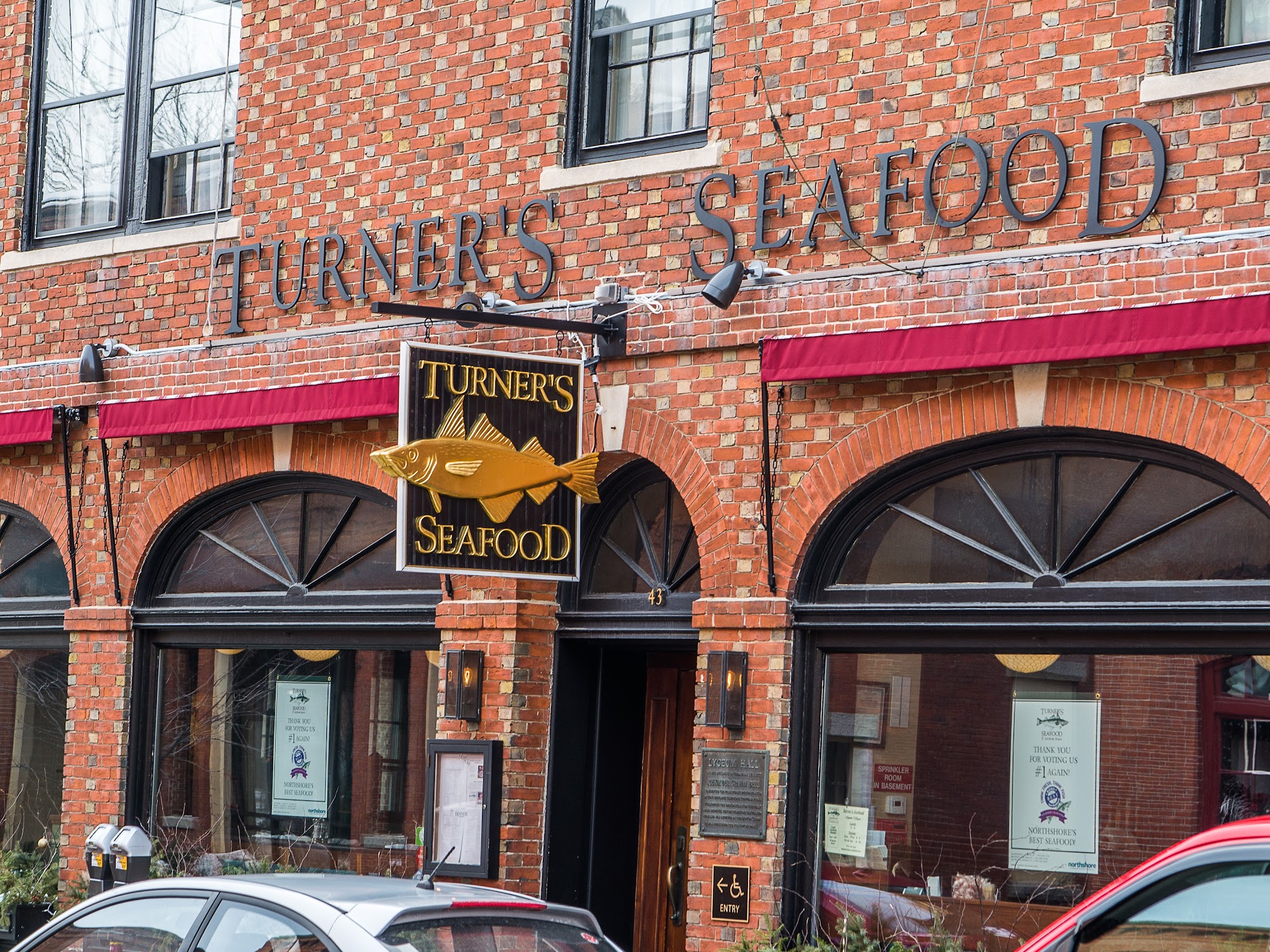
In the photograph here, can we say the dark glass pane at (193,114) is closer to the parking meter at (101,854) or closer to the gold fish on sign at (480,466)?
the gold fish on sign at (480,466)

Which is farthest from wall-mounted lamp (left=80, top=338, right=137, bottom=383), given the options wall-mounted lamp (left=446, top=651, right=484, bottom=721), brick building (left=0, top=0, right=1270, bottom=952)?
wall-mounted lamp (left=446, top=651, right=484, bottom=721)

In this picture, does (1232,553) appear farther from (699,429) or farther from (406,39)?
(406,39)

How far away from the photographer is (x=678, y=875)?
34.3 ft

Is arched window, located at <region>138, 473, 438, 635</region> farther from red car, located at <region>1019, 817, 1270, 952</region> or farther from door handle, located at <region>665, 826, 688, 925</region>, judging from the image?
red car, located at <region>1019, 817, 1270, 952</region>

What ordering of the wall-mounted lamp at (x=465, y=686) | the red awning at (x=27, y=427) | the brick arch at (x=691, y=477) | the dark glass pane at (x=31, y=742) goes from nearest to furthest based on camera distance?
the brick arch at (x=691, y=477) < the wall-mounted lamp at (x=465, y=686) < the red awning at (x=27, y=427) < the dark glass pane at (x=31, y=742)

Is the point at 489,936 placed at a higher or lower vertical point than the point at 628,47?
lower

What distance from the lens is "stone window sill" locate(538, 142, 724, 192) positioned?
389 inches

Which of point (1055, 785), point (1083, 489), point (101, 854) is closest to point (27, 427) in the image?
point (101, 854)

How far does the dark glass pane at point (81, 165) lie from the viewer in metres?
13.0

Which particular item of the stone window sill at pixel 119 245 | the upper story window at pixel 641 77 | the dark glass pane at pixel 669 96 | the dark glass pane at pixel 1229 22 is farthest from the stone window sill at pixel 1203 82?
the stone window sill at pixel 119 245

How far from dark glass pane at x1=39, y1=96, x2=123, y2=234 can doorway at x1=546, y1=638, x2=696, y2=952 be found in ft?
17.5

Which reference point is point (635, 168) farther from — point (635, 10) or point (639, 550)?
point (639, 550)

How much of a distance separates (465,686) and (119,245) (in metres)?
4.55

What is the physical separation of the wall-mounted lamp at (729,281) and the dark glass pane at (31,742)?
639 cm
